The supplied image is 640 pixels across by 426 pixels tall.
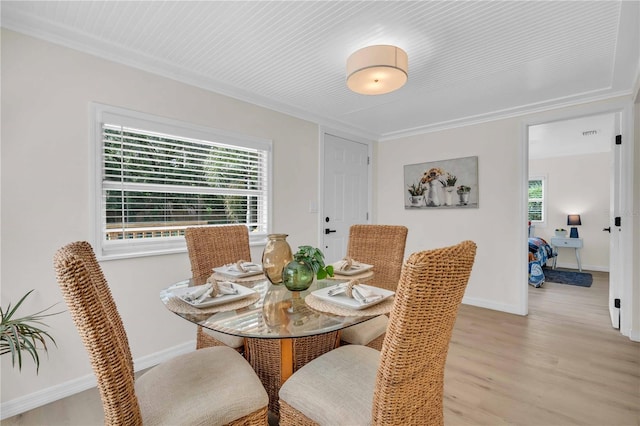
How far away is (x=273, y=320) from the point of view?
47.9 inches

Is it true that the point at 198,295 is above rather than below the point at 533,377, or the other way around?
above

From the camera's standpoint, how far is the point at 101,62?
215 cm

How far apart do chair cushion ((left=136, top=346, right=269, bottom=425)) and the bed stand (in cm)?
497

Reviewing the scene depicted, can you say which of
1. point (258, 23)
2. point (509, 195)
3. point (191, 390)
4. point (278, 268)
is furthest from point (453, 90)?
point (191, 390)

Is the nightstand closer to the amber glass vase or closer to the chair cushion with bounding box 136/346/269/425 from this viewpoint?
the amber glass vase

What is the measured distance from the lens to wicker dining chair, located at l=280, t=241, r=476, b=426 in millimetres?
874

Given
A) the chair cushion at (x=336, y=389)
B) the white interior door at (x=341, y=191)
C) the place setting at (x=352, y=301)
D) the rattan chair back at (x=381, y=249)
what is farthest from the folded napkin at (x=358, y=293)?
the white interior door at (x=341, y=191)

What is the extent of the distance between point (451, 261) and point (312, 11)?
63.5 inches

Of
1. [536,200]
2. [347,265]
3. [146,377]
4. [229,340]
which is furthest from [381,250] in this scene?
[536,200]

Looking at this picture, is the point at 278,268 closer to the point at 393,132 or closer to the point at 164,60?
the point at 164,60

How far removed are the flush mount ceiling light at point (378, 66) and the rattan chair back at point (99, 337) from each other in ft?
6.18

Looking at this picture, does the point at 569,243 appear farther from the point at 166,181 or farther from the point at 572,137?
the point at 166,181

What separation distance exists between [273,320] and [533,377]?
2.09m

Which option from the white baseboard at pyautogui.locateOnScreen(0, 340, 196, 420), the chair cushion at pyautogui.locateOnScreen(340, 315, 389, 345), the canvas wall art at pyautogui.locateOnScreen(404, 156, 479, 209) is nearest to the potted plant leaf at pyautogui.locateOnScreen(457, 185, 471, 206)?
the canvas wall art at pyautogui.locateOnScreen(404, 156, 479, 209)
